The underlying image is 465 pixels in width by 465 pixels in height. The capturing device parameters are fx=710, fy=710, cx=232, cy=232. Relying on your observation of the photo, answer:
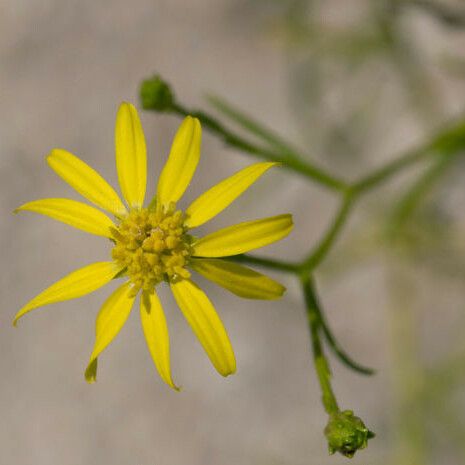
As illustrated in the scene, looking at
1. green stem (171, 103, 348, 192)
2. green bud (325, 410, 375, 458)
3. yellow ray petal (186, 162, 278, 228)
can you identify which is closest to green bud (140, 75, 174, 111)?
green stem (171, 103, 348, 192)

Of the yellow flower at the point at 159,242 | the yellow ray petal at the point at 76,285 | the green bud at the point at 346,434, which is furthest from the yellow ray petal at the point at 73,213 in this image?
the green bud at the point at 346,434

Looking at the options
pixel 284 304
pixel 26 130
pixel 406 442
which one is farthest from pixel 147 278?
pixel 26 130

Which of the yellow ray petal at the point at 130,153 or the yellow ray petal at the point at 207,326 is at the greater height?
the yellow ray petal at the point at 130,153

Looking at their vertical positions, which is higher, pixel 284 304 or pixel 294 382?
pixel 284 304

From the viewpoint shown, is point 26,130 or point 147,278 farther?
point 26,130

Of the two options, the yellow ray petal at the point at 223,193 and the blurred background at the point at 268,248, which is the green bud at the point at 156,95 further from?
the blurred background at the point at 268,248

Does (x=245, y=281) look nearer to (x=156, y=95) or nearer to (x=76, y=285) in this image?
(x=76, y=285)

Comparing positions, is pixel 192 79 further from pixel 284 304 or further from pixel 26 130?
pixel 284 304
